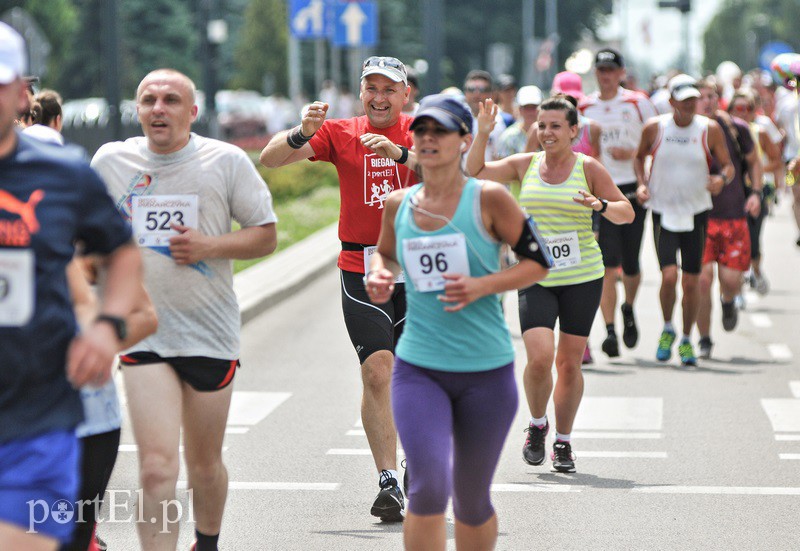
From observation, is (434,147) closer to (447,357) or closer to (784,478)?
(447,357)

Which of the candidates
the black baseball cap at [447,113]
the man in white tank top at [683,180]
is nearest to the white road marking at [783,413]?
the man in white tank top at [683,180]

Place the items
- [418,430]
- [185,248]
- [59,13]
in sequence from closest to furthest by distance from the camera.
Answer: [418,430], [185,248], [59,13]

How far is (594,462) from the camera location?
8766mm

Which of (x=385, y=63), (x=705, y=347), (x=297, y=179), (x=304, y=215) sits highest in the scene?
(x=385, y=63)

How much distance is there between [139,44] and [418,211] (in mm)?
81987

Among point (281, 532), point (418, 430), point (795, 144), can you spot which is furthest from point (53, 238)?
point (795, 144)

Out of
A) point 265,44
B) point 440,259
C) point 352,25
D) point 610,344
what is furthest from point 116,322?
point 265,44

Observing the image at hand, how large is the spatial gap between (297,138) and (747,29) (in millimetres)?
173802

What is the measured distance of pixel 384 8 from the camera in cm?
8400

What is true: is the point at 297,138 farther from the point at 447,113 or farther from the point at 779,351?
the point at 779,351

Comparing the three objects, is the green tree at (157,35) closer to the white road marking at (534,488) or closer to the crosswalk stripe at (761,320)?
the crosswalk stripe at (761,320)

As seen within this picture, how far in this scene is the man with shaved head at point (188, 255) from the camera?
5980mm

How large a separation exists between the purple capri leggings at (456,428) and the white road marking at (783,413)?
4.44 metres

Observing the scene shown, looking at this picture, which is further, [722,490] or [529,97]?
[529,97]
